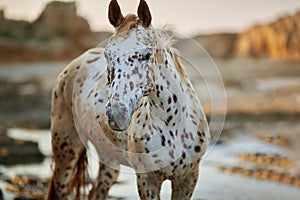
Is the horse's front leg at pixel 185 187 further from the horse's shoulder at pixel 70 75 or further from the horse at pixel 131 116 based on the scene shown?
the horse's shoulder at pixel 70 75

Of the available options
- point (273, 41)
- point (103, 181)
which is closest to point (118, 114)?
point (103, 181)

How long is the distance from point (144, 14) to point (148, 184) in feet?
2.47

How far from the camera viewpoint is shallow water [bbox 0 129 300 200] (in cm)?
457

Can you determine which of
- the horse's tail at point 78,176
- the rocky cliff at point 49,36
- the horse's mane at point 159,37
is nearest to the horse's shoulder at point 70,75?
the horse's tail at point 78,176

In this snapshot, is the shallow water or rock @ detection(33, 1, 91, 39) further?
rock @ detection(33, 1, 91, 39)

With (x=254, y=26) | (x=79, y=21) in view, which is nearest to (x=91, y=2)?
(x=79, y=21)

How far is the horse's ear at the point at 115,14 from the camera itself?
256 cm

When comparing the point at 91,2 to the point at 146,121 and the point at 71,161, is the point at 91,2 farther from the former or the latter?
the point at 146,121

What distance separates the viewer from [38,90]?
8641 mm

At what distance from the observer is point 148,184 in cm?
280

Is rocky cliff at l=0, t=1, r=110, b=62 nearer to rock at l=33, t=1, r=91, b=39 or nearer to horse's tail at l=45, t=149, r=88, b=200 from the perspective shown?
rock at l=33, t=1, r=91, b=39

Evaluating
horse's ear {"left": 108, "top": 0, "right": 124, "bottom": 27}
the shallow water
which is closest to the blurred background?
the shallow water

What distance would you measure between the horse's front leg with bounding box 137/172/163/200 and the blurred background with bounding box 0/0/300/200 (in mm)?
2081

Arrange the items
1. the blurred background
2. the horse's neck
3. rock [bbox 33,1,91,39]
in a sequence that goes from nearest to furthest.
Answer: the horse's neck, the blurred background, rock [bbox 33,1,91,39]
